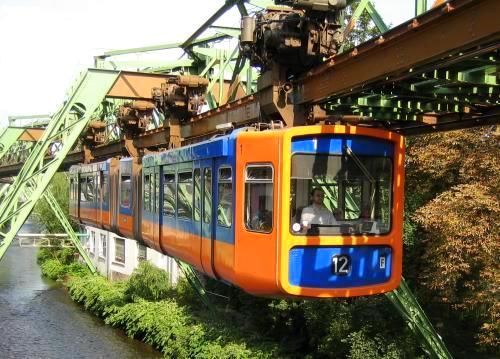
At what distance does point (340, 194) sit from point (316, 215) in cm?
33

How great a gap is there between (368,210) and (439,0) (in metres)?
2.16

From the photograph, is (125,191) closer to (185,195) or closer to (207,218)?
(185,195)

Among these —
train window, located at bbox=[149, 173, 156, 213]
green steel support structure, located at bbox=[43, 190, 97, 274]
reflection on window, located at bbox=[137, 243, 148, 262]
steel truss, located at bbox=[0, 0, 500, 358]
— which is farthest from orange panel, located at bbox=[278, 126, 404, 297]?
Answer: green steel support structure, located at bbox=[43, 190, 97, 274]

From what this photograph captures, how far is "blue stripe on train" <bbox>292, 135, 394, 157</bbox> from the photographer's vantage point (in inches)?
253

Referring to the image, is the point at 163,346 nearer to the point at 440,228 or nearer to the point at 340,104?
the point at 440,228

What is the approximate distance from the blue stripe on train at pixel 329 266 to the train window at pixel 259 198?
443mm

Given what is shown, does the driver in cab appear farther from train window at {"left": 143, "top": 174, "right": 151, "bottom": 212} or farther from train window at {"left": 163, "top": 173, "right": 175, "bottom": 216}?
train window at {"left": 143, "top": 174, "right": 151, "bottom": 212}

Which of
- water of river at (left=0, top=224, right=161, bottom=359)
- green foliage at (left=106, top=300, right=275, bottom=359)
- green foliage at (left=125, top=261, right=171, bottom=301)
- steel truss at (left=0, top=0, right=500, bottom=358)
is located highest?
steel truss at (left=0, top=0, right=500, bottom=358)

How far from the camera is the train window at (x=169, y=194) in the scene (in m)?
9.91

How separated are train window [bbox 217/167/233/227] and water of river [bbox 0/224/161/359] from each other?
15.6 meters

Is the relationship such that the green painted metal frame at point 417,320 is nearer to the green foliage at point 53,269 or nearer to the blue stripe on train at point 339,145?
the blue stripe on train at point 339,145

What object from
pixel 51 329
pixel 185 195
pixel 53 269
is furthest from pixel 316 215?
pixel 53 269

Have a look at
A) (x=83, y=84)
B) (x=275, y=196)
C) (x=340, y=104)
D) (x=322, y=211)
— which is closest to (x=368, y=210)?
(x=322, y=211)

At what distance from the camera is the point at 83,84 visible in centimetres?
1293
